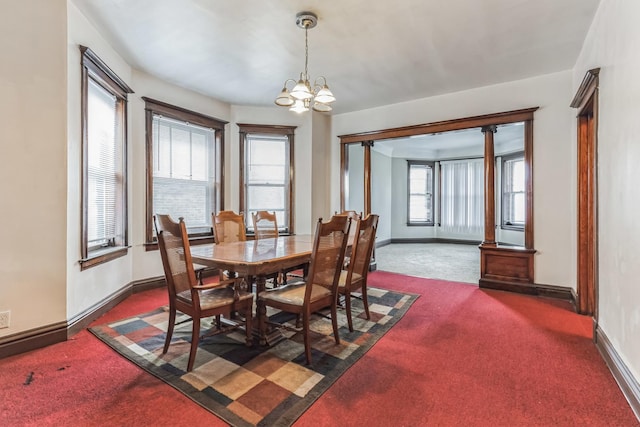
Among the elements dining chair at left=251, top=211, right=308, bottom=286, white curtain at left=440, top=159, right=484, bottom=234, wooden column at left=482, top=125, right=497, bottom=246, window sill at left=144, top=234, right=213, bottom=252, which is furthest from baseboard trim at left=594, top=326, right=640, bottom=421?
white curtain at left=440, top=159, right=484, bottom=234

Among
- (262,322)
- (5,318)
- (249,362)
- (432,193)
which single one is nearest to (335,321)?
(262,322)

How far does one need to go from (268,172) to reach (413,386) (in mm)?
4025

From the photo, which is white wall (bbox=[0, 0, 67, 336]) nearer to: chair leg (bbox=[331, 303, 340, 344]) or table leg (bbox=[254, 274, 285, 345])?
table leg (bbox=[254, 274, 285, 345])

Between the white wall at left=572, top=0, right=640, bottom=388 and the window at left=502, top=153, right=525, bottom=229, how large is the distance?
4.14 metres

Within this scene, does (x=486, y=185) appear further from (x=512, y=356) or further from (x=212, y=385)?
(x=212, y=385)

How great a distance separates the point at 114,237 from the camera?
354 cm

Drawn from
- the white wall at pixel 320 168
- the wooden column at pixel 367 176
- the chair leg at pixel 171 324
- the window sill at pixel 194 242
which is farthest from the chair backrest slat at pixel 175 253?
the wooden column at pixel 367 176

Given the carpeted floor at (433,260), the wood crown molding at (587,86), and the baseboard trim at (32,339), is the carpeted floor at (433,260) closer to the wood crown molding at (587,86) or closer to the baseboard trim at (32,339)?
the wood crown molding at (587,86)

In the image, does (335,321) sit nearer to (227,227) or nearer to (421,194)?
(227,227)

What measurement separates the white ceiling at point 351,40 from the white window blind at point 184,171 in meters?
0.66

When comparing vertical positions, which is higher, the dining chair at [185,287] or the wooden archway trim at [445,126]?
the wooden archway trim at [445,126]

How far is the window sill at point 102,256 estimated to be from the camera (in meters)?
2.79

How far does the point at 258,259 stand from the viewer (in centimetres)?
215

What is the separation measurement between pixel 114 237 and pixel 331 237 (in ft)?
9.08
